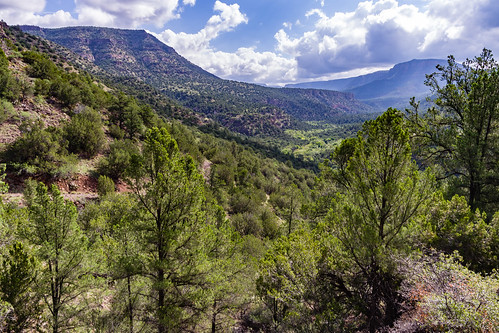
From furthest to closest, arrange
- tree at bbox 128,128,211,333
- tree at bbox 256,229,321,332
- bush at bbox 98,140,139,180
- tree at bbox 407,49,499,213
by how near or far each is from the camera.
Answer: bush at bbox 98,140,139,180, tree at bbox 407,49,499,213, tree at bbox 256,229,321,332, tree at bbox 128,128,211,333

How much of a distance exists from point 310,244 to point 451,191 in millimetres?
11214

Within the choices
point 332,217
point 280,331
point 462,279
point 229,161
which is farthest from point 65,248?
point 229,161

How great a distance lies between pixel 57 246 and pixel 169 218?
15.1 feet

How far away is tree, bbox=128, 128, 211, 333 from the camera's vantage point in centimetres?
798

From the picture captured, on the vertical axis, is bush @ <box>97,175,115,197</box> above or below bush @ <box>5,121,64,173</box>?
below

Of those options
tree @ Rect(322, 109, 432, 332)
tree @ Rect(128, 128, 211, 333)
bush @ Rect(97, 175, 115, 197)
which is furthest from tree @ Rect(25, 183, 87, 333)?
bush @ Rect(97, 175, 115, 197)

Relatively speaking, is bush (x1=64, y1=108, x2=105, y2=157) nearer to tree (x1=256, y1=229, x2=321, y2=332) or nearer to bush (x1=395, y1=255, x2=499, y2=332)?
tree (x1=256, y1=229, x2=321, y2=332)

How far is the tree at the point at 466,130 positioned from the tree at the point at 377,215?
683 centimetres

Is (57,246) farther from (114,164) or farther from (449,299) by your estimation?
(114,164)

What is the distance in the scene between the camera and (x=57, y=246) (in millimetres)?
8812

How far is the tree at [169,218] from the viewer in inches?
314

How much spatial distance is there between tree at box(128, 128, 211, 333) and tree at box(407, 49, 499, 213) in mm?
12271

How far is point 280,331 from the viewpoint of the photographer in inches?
393

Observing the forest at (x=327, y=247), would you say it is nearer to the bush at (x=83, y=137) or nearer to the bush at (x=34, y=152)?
the bush at (x=34, y=152)
